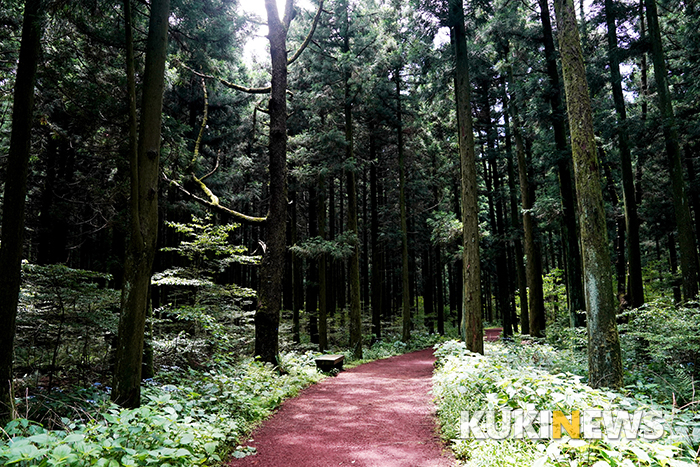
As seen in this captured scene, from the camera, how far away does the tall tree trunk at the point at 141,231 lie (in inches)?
168

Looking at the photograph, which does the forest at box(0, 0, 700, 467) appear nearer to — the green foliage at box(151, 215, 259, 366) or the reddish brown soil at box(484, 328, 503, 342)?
the green foliage at box(151, 215, 259, 366)

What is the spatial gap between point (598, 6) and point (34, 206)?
24472 millimetres

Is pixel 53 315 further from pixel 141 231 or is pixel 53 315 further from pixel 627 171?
pixel 627 171

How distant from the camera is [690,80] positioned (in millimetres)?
11414

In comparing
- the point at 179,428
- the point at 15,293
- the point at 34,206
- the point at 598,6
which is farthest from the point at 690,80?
the point at 34,206

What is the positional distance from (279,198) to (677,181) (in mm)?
11507

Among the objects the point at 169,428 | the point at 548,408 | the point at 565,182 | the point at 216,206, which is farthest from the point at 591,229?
the point at 565,182

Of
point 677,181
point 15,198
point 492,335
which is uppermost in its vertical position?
Answer: point 677,181

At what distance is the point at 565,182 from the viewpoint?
11789 mm

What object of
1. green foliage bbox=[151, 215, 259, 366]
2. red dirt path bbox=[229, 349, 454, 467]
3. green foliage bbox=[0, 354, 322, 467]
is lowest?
red dirt path bbox=[229, 349, 454, 467]

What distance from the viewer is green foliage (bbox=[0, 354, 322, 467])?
279cm

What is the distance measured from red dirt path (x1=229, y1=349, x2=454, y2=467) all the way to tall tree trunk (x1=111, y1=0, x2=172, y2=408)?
1.63 metres

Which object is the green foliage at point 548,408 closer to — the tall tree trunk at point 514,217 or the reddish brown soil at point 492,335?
the tall tree trunk at point 514,217

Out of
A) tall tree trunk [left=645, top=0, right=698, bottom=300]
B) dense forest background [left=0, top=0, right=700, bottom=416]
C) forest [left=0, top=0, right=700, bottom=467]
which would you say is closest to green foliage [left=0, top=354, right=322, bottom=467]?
forest [left=0, top=0, right=700, bottom=467]
